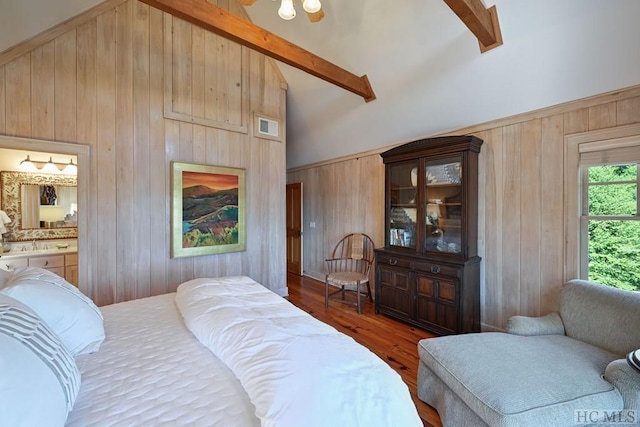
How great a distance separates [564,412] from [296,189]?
4.74 m

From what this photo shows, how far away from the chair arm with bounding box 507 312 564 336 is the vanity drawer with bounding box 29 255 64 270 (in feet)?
16.0

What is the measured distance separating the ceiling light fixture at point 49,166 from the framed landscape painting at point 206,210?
5.19 feet

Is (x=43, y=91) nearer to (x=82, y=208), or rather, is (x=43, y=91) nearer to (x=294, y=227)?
(x=82, y=208)

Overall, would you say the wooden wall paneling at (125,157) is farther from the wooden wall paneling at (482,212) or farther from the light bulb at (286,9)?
the wooden wall paneling at (482,212)

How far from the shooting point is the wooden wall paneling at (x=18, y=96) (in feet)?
7.55

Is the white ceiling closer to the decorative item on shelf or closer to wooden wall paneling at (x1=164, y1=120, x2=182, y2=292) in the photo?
the decorative item on shelf

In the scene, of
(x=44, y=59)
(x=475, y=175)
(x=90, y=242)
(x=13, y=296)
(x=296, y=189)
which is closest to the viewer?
(x=13, y=296)

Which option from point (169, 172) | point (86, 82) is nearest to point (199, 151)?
point (169, 172)

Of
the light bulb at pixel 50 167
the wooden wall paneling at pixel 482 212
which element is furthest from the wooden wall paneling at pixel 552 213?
the light bulb at pixel 50 167

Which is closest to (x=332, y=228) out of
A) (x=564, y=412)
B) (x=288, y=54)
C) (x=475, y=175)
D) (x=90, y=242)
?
(x=475, y=175)

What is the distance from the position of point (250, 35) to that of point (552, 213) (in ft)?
10.2

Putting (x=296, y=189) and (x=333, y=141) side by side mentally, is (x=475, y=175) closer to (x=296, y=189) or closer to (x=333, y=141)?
(x=333, y=141)

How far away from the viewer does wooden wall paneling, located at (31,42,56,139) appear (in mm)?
2395

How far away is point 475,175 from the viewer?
279 cm
